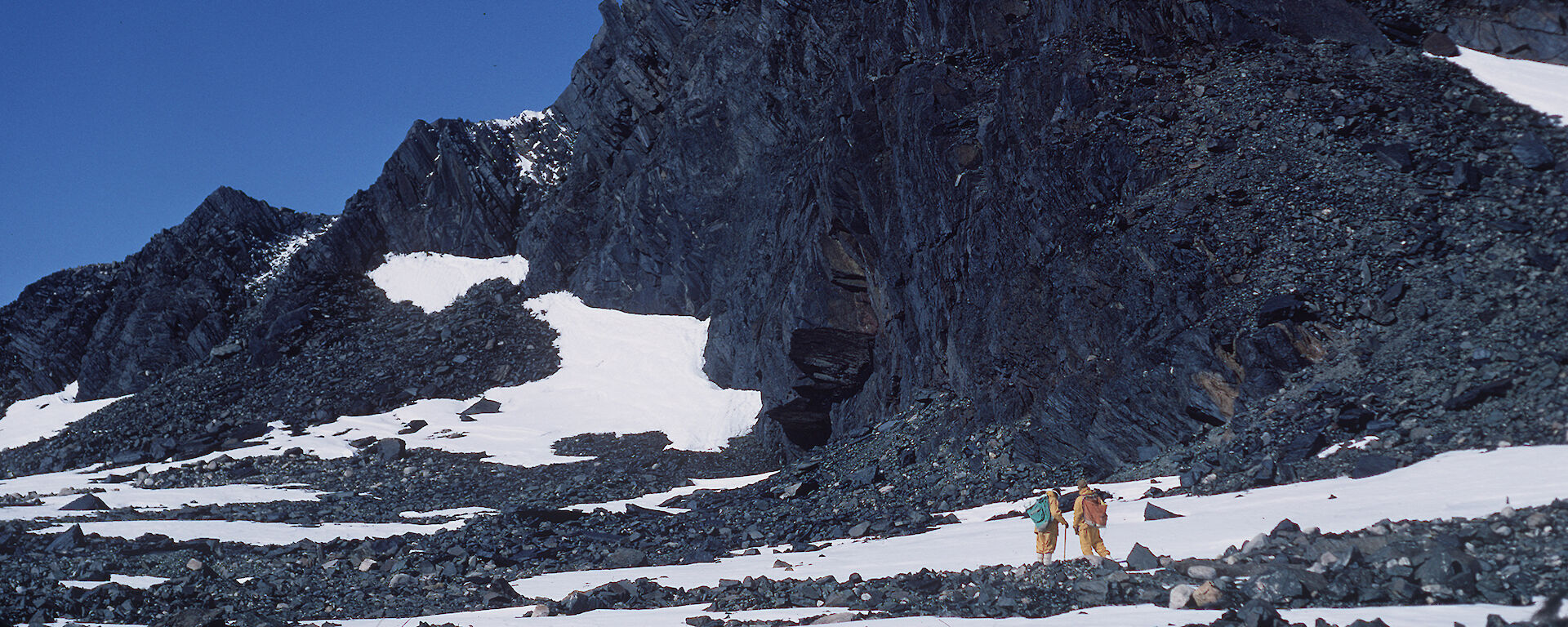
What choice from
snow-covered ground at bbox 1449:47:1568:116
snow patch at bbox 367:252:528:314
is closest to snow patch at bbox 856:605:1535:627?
snow-covered ground at bbox 1449:47:1568:116

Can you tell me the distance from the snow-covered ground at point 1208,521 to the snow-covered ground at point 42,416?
52.9m

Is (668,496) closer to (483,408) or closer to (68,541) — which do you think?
(68,541)

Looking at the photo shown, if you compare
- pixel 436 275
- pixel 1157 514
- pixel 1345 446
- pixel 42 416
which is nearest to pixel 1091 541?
pixel 1157 514

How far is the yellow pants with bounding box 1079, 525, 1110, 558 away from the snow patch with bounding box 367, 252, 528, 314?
166 feet

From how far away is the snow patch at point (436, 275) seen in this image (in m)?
59.2

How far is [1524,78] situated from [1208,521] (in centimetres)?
1630

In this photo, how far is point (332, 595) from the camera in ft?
57.7

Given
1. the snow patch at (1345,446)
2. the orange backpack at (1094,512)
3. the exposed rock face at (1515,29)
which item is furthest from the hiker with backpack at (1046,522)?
the exposed rock face at (1515,29)

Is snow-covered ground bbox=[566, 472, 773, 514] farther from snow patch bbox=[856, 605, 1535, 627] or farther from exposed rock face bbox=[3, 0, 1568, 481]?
snow patch bbox=[856, 605, 1535, 627]

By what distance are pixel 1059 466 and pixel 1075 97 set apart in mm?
11074

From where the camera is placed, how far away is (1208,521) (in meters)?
13.9

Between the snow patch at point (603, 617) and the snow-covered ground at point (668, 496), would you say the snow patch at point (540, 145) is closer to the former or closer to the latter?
the snow-covered ground at point (668, 496)

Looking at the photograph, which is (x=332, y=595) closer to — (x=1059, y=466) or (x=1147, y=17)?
(x=1059, y=466)

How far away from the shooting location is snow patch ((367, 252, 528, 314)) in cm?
5925
